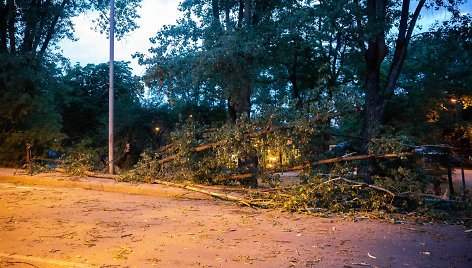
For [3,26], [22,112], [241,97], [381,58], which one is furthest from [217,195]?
[3,26]

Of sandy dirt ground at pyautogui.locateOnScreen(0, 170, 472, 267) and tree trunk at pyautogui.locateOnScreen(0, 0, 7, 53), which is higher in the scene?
tree trunk at pyautogui.locateOnScreen(0, 0, 7, 53)

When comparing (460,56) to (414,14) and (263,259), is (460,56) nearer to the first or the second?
(414,14)

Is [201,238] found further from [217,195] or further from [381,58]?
[381,58]

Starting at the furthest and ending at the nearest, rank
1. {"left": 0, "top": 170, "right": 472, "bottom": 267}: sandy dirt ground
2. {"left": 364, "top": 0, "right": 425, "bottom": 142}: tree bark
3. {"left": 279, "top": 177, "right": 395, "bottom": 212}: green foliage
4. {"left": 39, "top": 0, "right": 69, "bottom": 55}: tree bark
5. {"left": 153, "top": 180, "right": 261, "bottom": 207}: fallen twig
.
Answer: {"left": 39, "top": 0, "right": 69, "bottom": 55}: tree bark < {"left": 364, "top": 0, "right": 425, "bottom": 142}: tree bark < {"left": 153, "top": 180, "right": 261, "bottom": 207}: fallen twig < {"left": 279, "top": 177, "right": 395, "bottom": 212}: green foliage < {"left": 0, "top": 170, "right": 472, "bottom": 267}: sandy dirt ground

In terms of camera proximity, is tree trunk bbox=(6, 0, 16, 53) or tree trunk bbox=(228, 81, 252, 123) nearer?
tree trunk bbox=(228, 81, 252, 123)

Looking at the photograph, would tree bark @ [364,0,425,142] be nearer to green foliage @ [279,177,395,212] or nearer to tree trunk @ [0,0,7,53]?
green foliage @ [279,177,395,212]

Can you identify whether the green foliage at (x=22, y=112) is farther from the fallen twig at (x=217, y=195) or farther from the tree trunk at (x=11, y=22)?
the fallen twig at (x=217, y=195)

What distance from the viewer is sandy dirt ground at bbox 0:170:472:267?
5.18m

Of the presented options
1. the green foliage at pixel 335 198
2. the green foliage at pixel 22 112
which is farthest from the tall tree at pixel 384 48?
the green foliage at pixel 22 112

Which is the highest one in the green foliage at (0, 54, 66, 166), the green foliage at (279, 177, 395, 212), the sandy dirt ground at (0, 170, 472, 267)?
the green foliage at (0, 54, 66, 166)

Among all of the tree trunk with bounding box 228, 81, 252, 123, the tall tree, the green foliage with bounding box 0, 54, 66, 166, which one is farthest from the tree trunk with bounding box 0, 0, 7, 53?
the tall tree

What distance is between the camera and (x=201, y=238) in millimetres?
6207

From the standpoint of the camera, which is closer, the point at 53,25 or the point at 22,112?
the point at 22,112

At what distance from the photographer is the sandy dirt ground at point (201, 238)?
5.18 metres
